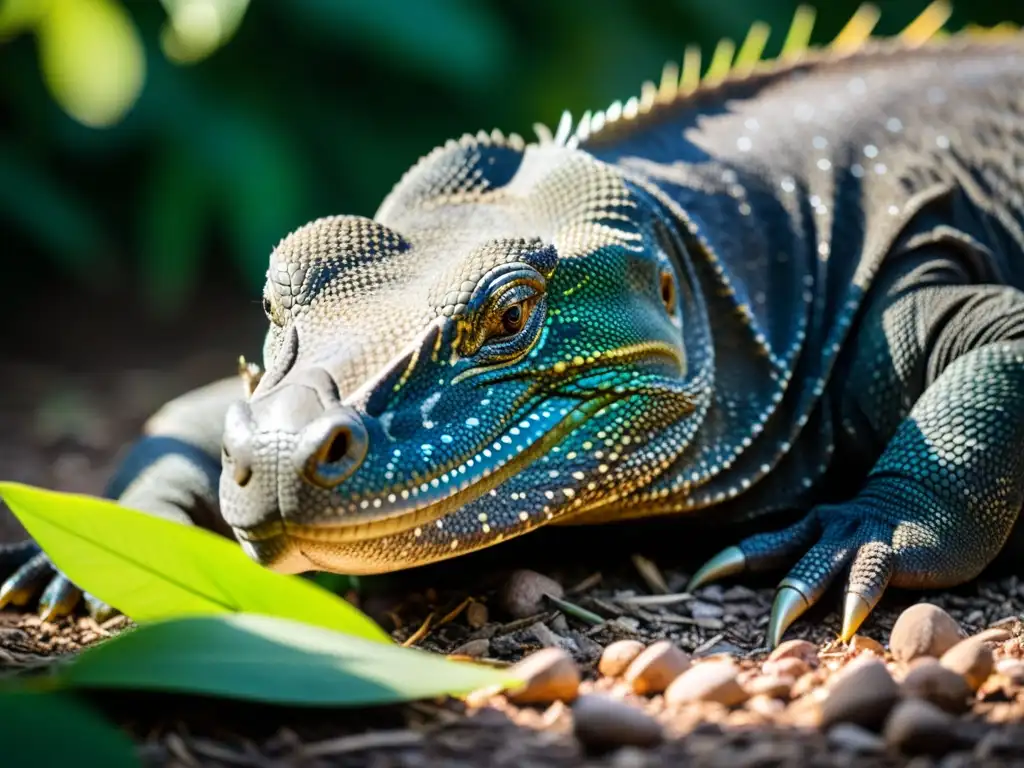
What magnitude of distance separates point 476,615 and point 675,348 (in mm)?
1286

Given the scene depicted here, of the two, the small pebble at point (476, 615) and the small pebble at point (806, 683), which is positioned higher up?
the small pebble at point (476, 615)

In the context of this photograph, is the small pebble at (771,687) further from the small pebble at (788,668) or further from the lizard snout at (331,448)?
the lizard snout at (331,448)

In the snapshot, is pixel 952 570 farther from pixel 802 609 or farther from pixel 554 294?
pixel 554 294

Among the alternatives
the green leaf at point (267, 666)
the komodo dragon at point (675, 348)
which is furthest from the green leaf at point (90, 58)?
the green leaf at point (267, 666)

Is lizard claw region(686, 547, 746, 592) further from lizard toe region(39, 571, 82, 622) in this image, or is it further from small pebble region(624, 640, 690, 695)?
lizard toe region(39, 571, 82, 622)

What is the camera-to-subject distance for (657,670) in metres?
3.90

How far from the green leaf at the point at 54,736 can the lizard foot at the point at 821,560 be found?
2.31 metres

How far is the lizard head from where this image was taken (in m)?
3.95

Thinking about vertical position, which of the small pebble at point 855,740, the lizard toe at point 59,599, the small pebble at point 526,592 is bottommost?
the small pebble at point 855,740

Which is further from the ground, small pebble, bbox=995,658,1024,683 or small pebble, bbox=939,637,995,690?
small pebble, bbox=939,637,995,690

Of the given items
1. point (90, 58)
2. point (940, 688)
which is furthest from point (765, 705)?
point (90, 58)

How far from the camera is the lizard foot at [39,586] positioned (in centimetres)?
520

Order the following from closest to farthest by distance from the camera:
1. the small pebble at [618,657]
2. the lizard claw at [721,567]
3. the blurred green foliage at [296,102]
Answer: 1. the small pebble at [618,657]
2. the lizard claw at [721,567]
3. the blurred green foliage at [296,102]

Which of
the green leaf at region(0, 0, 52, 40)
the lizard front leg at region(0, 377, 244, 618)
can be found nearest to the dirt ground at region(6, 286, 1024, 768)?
the lizard front leg at region(0, 377, 244, 618)
